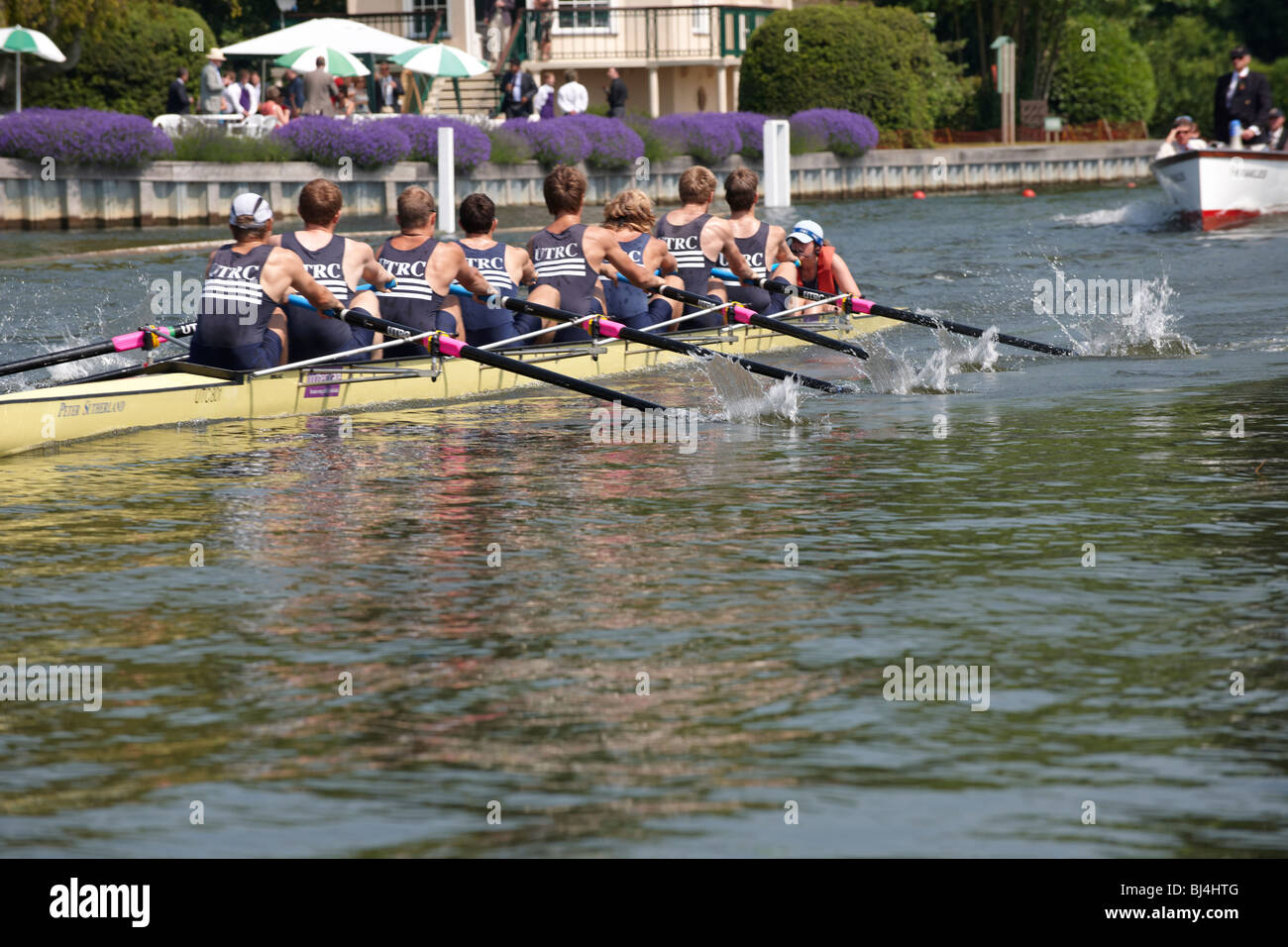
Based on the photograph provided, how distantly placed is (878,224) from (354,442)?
20.4 meters

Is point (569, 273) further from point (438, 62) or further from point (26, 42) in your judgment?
point (438, 62)

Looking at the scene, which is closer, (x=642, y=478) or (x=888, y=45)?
(x=642, y=478)

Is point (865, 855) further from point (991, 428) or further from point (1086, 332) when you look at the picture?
point (1086, 332)

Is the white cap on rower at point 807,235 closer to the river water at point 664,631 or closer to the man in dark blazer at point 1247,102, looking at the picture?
the river water at point 664,631

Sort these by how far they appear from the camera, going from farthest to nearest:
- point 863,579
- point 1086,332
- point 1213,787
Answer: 1. point 1086,332
2. point 863,579
3. point 1213,787

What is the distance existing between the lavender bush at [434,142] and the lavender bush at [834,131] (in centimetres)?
857

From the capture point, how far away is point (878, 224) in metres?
30.4

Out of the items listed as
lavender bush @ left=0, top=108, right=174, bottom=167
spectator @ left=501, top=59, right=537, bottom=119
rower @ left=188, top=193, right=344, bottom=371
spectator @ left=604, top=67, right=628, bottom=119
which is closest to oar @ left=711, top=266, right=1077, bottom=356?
rower @ left=188, top=193, right=344, bottom=371

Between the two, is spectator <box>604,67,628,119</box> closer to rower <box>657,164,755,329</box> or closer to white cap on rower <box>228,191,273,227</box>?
rower <box>657,164,755,329</box>

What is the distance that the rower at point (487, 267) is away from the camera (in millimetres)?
12539

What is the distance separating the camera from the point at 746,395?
12.1 metres
